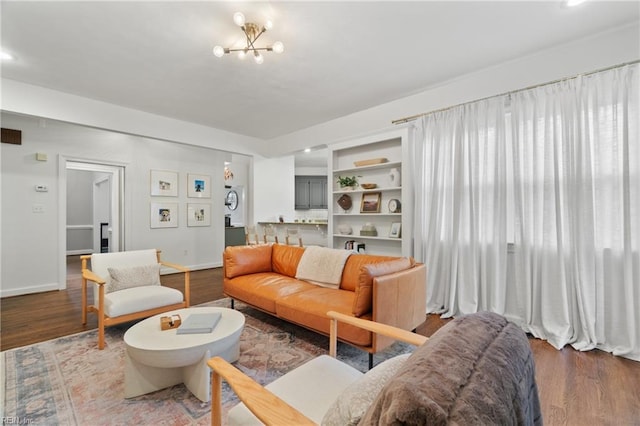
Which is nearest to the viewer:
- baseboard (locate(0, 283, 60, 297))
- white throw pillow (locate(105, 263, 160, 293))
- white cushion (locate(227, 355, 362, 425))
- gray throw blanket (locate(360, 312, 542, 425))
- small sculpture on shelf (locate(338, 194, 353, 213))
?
gray throw blanket (locate(360, 312, 542, 425))

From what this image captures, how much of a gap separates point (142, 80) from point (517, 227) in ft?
14.5

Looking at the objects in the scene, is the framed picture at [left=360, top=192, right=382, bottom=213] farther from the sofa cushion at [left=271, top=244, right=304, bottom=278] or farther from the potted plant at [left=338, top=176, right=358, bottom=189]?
the sofa cushion at [left=271, top=244, right=304, bottom=278]

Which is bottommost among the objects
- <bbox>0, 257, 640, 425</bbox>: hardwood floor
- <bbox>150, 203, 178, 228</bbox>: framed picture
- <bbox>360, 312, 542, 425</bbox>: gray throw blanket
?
<bbox>0, 257, 640, 425</bbox>: hardwood floor

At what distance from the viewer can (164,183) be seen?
18.2 feet

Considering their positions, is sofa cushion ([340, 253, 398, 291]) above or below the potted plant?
below

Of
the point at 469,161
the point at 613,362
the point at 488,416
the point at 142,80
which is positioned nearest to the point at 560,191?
the point at 469,161

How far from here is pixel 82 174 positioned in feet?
26.4

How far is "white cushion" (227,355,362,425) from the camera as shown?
1.09 meters

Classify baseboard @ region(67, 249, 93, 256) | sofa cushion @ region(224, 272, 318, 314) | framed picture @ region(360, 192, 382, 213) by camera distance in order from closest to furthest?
sofa cushion @ region(224, 272, 318, 314)
framed picture @ region(360, 192, 382, 213)
baseboard @ region(67, 249, 93, 256)

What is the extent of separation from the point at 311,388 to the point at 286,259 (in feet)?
7.72

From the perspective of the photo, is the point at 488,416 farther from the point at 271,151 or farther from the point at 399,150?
the point at 271,151

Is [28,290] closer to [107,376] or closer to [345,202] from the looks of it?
[107,376]

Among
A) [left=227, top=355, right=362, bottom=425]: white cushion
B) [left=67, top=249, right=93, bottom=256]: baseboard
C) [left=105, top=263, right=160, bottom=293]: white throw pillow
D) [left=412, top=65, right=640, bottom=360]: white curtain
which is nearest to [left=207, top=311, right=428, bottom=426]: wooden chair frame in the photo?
[left=227, top=355, right=362, bottom=425]: white cushion

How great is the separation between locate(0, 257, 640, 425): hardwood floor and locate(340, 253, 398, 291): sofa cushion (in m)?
0.87
